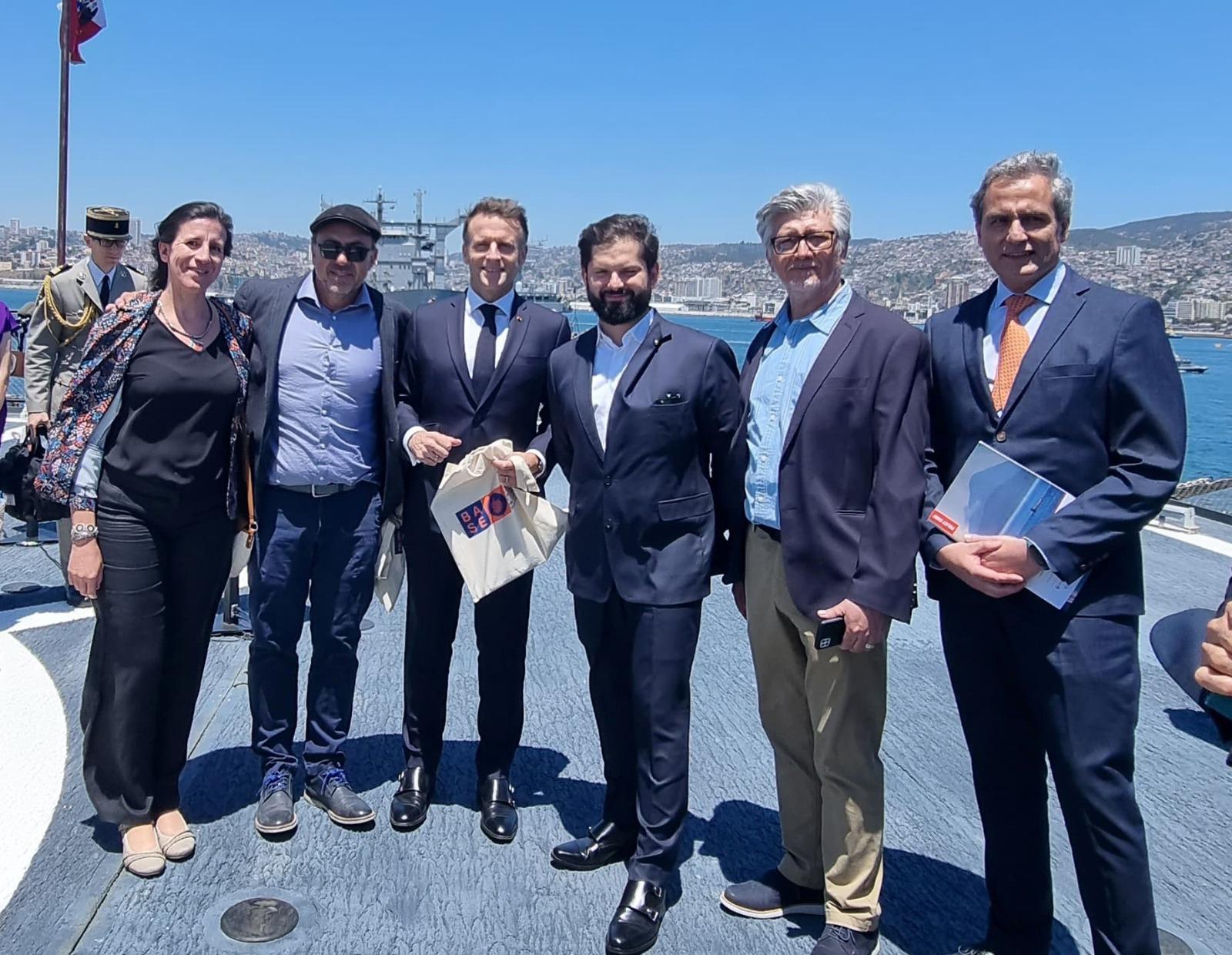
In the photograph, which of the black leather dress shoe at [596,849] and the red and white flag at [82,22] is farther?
the red and white flag at [82,22]

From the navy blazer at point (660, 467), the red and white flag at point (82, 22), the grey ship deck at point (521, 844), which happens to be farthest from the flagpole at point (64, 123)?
the navy blazer at point (660, 467)

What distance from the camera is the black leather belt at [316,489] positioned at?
118 inches

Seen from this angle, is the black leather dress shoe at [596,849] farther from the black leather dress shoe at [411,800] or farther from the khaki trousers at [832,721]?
the khaki trousers at [832,721]

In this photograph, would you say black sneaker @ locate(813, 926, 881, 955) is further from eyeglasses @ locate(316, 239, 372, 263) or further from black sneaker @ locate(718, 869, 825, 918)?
eyeglasses @ locate(316, 239, 372, 263)

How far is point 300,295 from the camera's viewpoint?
302 centimetres

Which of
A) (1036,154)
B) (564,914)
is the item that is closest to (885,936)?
(564,914)

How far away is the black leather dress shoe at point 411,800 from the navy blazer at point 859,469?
144 cm

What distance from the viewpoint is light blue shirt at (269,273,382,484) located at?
2967 mm

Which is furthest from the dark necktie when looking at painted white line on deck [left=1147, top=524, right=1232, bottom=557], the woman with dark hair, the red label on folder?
painted white line on deck [left=1147, top=524, right=1232, bottom=557]

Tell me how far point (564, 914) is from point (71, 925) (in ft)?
4.05

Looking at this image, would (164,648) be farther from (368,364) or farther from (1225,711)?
(1225,711)

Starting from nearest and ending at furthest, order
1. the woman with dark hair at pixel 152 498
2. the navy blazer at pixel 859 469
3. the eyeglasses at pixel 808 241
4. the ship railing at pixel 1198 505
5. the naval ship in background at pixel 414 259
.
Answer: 1. the navy blazer at pixel 859 469
2. the eyeglasses at pixel 808 241
3. the woman with dark hair at pixel 152 498
4. the ship railing at pixel 1198 505
5. the naval ship in background at pixel 414 259

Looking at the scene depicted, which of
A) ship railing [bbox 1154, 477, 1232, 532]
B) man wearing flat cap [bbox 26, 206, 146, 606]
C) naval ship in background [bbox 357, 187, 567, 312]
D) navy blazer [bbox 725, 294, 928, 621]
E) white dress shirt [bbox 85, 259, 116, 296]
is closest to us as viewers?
navy blazer [bbox 725, 294, 928, 621]

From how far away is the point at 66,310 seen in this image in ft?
16.0
